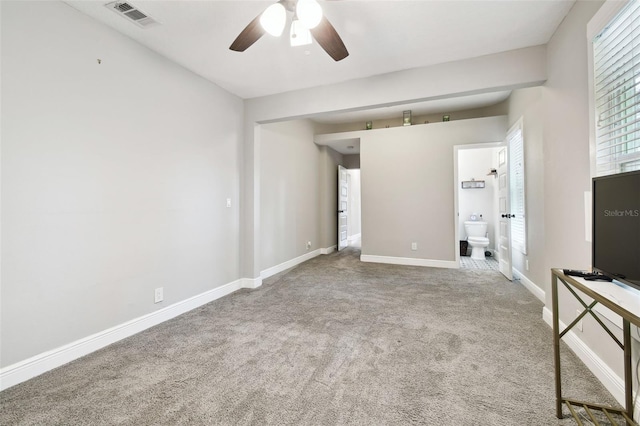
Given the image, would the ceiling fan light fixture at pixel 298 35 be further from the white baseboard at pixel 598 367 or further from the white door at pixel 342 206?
the white door at pixel 342 206

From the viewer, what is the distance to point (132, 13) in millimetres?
2027

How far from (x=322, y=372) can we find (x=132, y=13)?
2933mm

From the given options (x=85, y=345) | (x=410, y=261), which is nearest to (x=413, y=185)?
(x=410, y=261)

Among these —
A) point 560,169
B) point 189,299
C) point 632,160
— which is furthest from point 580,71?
point 189,299

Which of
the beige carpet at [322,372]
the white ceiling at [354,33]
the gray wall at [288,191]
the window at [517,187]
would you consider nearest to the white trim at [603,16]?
the white ceiling at [354,33]

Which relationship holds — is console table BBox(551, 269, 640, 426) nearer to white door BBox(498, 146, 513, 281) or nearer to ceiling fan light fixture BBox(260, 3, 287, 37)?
ceiling fan light fixture BBox(260, 3, 287, 37)

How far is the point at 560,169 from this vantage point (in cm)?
225

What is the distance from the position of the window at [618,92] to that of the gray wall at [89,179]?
3359 millimetres

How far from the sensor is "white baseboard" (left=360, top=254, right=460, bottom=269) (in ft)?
15.2

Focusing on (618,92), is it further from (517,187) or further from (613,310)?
(517,187)

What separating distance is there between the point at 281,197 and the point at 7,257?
3.29 metres

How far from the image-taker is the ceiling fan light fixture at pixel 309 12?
1555 mm

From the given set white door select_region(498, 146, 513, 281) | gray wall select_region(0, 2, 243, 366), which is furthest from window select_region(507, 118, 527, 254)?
gray wall select_region(0, 2, 243, 366)

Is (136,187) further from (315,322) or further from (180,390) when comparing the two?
(315,322)
